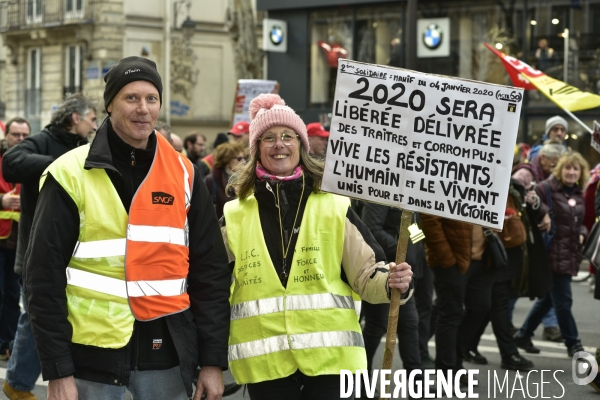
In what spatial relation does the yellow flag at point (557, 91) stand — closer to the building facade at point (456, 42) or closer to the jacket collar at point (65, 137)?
the jacket collar at point (65, 137)

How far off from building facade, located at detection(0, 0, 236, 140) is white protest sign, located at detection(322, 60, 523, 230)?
30.3m

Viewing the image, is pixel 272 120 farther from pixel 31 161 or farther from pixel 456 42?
pixel 456 42

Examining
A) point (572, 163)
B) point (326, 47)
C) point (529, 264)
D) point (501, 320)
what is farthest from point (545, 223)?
point (326, 47)

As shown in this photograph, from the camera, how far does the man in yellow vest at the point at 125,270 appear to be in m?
3.77

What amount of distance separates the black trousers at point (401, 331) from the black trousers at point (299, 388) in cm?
265

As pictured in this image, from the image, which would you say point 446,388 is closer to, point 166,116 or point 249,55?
point 249,55

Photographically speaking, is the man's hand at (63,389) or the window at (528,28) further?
the window at (528,28)

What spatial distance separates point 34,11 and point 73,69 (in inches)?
148

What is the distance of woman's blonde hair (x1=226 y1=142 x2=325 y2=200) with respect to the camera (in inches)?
177

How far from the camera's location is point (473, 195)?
439cm

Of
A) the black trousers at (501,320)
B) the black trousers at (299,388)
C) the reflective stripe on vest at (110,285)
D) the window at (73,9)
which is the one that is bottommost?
the black trousers at (501,320)

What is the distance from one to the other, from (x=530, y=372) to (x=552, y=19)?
1383cm

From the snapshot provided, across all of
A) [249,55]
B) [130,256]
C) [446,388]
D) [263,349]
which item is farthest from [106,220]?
[249,55]

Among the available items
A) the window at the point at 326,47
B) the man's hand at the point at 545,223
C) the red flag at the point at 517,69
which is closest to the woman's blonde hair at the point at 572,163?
the man's hand at the point at 545,223
